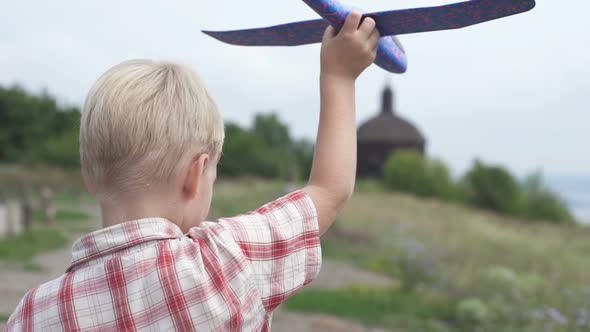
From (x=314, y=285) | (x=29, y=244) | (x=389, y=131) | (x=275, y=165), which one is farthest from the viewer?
(x=275, y=165)

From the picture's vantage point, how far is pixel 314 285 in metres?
7.77

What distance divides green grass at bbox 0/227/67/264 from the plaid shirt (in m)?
7.25

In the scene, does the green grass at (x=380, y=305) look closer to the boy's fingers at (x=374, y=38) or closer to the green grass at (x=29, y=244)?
the green grass at (x=29, y=244)

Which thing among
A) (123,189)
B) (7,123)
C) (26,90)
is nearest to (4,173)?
(7,123)

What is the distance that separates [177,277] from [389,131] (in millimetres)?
37464

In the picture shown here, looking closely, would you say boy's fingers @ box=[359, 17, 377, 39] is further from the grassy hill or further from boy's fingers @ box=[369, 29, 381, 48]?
the grassy hill

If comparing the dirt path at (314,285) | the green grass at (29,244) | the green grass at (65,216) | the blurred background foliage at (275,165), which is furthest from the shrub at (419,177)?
the green grass at (29,244)

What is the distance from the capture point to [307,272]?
48.6 inches

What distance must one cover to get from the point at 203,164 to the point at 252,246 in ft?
0.58

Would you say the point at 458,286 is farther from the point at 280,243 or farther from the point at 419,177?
the point at 419,177

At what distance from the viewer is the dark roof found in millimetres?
37844

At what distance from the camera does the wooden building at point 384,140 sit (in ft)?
124

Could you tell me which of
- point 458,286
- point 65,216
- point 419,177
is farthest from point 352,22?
point 419,177

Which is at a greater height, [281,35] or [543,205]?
[281,35]
